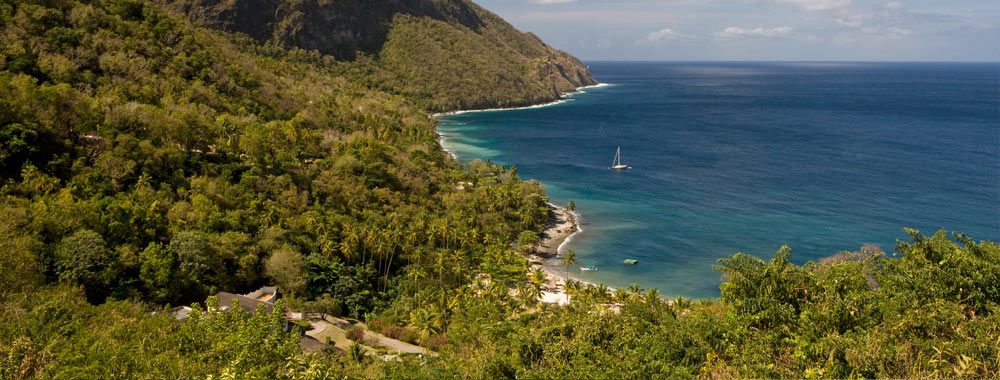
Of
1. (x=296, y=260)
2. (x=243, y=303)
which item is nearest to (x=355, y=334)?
(x=243, y=303)

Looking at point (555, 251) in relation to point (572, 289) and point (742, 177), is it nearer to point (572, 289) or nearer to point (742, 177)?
point (572, 289)

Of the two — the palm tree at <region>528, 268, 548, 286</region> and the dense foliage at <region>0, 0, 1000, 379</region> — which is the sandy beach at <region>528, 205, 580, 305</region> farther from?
the dense foliage at <region>0, 0, 1000, 379</region>

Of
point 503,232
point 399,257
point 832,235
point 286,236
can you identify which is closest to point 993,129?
point 832,235

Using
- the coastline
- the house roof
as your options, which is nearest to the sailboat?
the coastline

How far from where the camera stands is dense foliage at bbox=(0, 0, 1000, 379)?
55.4ft

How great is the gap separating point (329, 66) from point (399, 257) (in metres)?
114

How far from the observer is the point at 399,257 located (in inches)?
1807

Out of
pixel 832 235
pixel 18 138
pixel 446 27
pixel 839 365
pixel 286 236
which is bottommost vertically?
pixel 832 235

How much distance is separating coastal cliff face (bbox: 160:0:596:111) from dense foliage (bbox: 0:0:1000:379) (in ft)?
229

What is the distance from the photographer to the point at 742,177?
83.4 m

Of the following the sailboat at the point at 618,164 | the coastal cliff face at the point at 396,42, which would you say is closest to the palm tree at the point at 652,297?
the sailboat at the point at 618,164

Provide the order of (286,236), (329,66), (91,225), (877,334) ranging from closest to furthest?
(877,334)
(91,225)
(286,236)
(329,66)

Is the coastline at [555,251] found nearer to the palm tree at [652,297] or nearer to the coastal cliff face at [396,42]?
the palm tree at [652,297]

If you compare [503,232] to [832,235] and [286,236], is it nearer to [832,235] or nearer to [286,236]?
[286,236]
